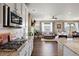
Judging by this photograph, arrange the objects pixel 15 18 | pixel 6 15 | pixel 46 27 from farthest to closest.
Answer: pixel 15 18, pixel 46 27, pixel 6 15

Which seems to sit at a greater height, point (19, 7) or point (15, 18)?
point (19, 7)

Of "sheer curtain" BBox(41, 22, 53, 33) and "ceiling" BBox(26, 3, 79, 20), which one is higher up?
"ceiling" BBox(26, 3, 79, 20)

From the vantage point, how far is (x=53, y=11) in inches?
86.7

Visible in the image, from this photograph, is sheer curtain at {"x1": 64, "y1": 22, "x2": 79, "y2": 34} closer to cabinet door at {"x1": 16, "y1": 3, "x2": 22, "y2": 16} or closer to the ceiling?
the ceiling

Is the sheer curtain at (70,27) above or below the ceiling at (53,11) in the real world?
below

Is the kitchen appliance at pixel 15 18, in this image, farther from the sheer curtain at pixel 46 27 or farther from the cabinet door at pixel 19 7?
the sheer curtain at pixel 46 27

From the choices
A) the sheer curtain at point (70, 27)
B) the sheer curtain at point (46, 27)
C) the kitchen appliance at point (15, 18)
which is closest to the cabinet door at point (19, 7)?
the kitchen appliance at point (15, 18)

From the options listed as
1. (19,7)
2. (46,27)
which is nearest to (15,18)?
(19,7)

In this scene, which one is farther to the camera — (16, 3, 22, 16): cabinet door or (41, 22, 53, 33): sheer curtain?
(41, 22, 53, 33): sheer curtain

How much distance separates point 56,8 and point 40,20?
304 mm

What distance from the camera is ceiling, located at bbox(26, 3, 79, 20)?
195cm

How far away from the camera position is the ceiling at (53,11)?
A: 1950 mm

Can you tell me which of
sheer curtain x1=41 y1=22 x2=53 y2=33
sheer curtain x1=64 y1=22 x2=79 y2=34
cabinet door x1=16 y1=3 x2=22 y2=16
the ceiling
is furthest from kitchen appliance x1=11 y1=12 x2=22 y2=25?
sheer curtain x1=64 y1=22 x2=79 y2=34

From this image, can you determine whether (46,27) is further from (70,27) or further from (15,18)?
(15,18)
